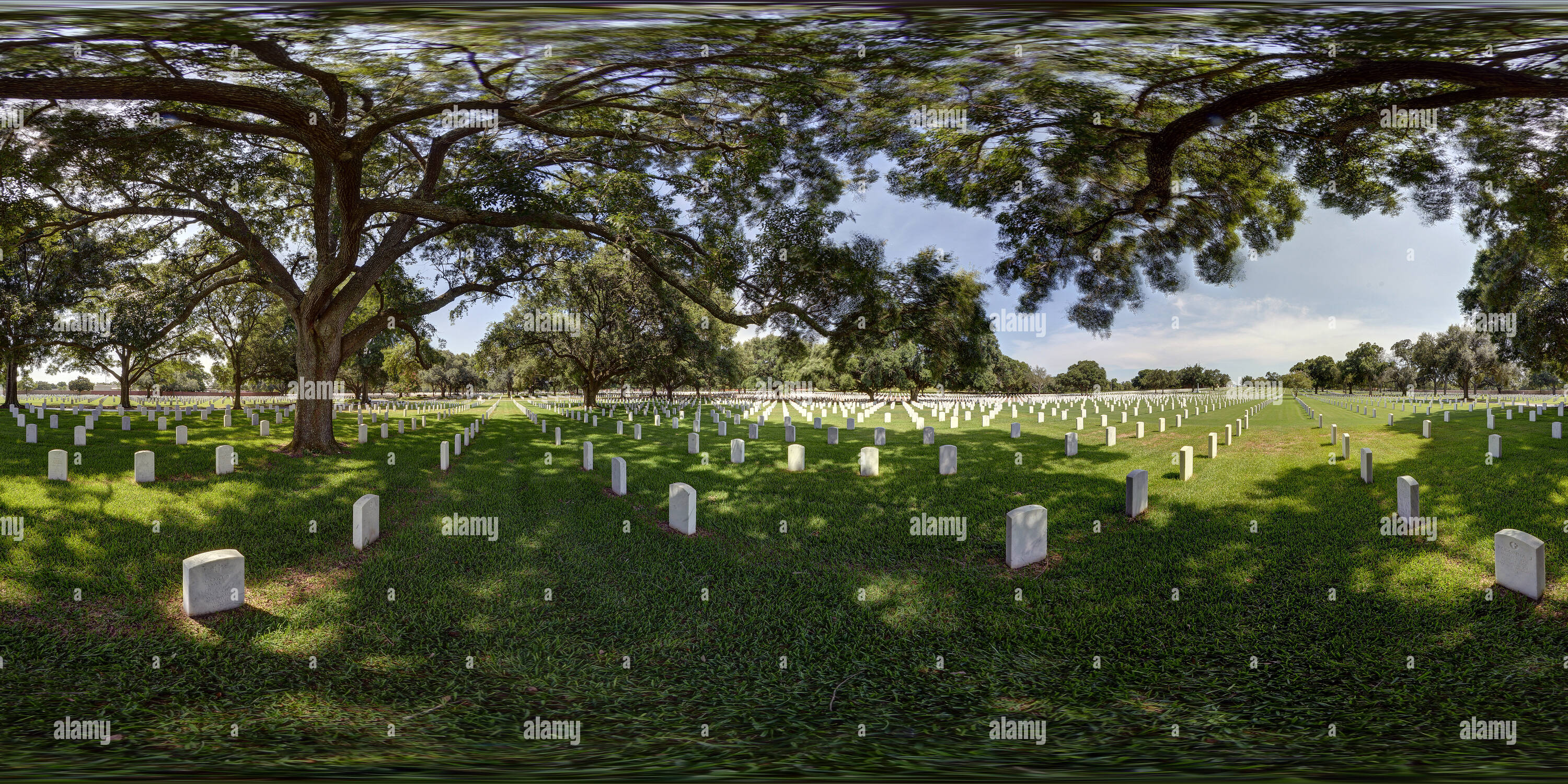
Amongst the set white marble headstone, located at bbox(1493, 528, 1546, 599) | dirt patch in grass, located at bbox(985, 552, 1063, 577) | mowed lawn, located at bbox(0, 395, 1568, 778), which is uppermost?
white marble headstone, located at bbox(1493, 528, 1546, 599)

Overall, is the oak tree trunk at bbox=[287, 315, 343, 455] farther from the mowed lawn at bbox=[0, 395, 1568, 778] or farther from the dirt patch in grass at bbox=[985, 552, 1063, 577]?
the dirt patch in grass at bbox=[985, 552, 1063, 577]

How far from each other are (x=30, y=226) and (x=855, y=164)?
11890 millimetres

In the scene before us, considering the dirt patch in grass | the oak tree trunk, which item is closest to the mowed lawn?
the dirt patch in grass

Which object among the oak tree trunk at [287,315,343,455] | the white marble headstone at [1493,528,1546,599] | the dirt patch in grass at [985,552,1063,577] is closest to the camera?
the white marble headstone at [1493,528,1546,599]

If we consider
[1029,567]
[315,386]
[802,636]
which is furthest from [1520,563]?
[315,386]

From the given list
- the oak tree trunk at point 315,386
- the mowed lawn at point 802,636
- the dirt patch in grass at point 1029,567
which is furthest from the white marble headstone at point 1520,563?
the oak tree trunk at point 315,386

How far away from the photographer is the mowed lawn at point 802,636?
2596mm

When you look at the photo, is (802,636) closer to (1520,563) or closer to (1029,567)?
(1029,567)

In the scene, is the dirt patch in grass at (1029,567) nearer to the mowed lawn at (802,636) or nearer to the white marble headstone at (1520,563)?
the mowed lawn at (802,636)

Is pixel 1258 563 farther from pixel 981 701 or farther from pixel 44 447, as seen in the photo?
pixel 44 447

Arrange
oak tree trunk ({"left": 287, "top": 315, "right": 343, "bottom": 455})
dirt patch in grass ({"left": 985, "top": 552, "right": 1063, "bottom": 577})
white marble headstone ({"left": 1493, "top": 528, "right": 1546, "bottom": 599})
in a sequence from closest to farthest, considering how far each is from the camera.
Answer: white marble headstone ({"left": 1493, "top": 528, "right": 1546, "bottom": 599}) < dirt patch in grass ({"left": 985, "top": 552, "right": 1063, "bottom": 577}) < oak tree trunk ({"left": 287, "top": 315, "right": 343, "bottom": 455})

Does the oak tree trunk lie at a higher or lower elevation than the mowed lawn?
higher

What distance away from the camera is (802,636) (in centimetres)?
359

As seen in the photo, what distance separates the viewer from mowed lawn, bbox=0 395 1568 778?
8.52 feet
